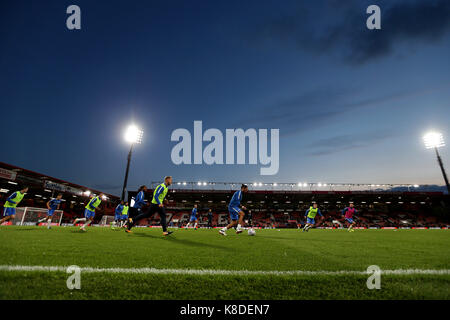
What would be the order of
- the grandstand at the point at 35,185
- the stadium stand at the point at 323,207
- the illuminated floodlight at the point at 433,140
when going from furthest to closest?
the stadium stand at the point at 323,207
the illuminated floodlight at the point at 433,140
the grandstand at the point at 35,185

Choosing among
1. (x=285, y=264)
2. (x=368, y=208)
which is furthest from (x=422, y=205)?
(x=285, y=264)

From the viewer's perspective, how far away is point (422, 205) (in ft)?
153

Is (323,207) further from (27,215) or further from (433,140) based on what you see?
(27,215)

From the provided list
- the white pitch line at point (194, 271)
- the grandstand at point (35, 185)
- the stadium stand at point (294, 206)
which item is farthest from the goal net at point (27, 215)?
the white pitch line at point (194, 271)

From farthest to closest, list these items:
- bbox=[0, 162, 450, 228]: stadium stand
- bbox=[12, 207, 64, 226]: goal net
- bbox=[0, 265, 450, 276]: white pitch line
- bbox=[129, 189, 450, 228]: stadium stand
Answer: bbox=[129, 189, 450, 228]: stadium stand < bbox=[0, 162, 450, 228]: stadium stand < bbox=[12, 207, 64, 226]: goal net < bbox=[0, 265, 450, 276]: white pitch line

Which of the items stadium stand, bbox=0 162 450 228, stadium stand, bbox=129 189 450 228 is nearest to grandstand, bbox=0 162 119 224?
stadium stand, bbox=0 162 450 228

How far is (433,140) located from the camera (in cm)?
3212

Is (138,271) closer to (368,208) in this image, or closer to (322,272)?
(322,272)

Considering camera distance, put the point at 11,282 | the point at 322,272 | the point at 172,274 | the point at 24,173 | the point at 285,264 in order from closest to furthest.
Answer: the point at 11,282 → the point at 172,274 → the point at 322,272 → the point at 285,264 → the point at 24,173

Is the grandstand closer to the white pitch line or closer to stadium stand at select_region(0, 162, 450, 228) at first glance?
stadium stand at select_region(0, 162, 450, 228)

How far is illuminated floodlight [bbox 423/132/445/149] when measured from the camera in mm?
31711

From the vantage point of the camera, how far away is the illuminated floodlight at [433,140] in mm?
31711

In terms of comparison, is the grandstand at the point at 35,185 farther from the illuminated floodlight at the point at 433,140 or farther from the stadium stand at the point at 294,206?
the illuminated floodlight at the point at 433,140
